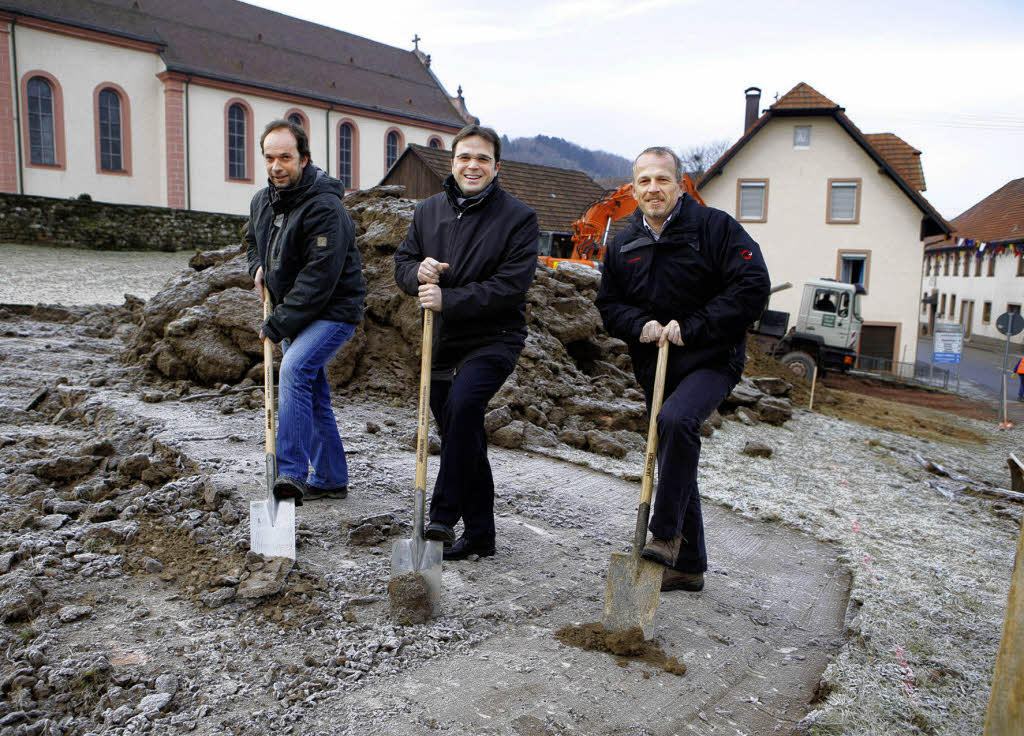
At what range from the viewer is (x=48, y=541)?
11.5ft

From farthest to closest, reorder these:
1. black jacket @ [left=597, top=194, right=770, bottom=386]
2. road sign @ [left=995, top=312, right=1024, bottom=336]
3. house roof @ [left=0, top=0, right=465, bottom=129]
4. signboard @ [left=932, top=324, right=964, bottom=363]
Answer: house roof @ [left=0, top=0, right=465, bottom=129]
signboard @ [left=932, top=324, right=964, bottom=363]
road sign @ [left=995, top=312, right=1024, bottom=336]
black jacket @ [left=597, top=194, right=770, bottom=386]

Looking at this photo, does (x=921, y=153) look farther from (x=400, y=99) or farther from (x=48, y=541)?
(x=48, y=541)

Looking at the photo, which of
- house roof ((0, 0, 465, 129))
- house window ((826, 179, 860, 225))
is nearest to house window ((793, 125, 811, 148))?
house window ((826, 179, 860, 225))

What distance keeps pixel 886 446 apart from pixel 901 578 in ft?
18.5

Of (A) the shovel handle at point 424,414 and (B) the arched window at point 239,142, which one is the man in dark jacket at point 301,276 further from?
(B) the arched window at point 239,142

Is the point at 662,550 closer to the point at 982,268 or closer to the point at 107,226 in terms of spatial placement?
the point at 107,226

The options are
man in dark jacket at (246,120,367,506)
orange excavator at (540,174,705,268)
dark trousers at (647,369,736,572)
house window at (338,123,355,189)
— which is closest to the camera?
dark trousers at (647,369,736,572)

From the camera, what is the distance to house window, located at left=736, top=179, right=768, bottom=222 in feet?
92.4

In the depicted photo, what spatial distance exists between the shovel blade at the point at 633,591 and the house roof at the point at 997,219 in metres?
43.2

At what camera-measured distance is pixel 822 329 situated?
18.7m

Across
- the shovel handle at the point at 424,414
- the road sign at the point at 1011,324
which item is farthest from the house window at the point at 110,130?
the shovel handle at the point at 424,414

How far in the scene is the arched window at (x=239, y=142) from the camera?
33.2m

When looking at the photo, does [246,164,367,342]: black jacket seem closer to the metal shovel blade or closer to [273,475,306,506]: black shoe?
[273,475,306,506]: black shoe

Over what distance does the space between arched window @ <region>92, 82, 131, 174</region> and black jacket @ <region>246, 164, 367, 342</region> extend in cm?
3077
